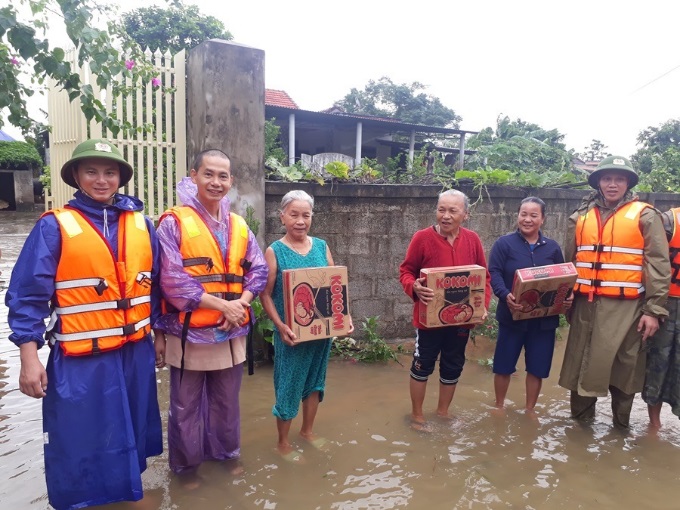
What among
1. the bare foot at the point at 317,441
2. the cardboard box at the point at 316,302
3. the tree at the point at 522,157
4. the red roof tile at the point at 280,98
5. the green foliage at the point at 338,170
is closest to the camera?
the cardboard box at the point at 316,302

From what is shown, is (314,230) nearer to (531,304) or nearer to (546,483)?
(531,304)

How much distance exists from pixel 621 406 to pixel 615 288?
2.95ft

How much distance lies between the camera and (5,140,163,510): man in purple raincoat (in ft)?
7.29

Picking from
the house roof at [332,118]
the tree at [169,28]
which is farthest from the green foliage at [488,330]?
the tree at [169,28]

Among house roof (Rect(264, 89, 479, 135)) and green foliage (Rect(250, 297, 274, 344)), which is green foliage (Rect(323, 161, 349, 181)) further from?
house roof (Rect(264, 89, 479, 135))

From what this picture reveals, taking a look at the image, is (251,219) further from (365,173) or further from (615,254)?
(615,254)

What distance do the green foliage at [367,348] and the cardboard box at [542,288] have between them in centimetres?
176

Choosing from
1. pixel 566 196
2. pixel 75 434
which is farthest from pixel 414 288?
pixel 566 196

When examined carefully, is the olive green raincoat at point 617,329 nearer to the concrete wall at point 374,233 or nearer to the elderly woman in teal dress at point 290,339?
the elderly woman in teal dress at point 290,339

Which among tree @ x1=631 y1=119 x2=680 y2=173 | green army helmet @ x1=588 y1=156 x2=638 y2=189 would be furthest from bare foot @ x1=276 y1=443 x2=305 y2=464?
tree @ x1=631 y1=119 x2=680 y2=173

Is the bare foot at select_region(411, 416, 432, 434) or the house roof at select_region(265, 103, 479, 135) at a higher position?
the house roof at select_region(265, 103, 479, 135)

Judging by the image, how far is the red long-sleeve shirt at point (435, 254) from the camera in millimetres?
3537

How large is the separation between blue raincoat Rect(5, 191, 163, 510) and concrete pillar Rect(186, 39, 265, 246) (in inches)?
86.3

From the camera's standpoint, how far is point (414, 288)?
344 cm
